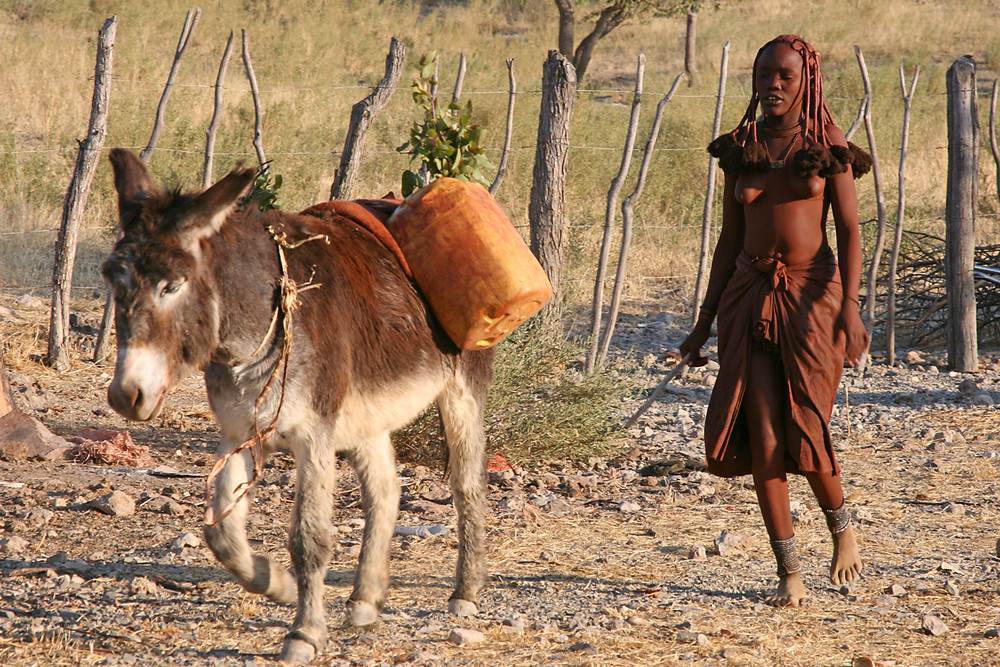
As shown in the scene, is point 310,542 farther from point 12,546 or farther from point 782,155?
point 782,155

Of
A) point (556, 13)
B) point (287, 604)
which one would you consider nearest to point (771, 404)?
point (287, 604)

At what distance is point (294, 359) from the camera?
292 cm

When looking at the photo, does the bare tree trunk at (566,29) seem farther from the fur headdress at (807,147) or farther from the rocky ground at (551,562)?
the fur headdress at (807,147)

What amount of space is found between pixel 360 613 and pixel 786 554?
5.09 feet

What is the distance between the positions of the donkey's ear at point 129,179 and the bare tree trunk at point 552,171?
3750mm

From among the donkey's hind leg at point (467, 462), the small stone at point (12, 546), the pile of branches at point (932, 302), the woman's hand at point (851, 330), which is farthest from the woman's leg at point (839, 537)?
the pile of branches at point (932, 302)

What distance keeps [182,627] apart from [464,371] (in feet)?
4.35

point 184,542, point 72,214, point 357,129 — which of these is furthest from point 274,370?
point 72,214

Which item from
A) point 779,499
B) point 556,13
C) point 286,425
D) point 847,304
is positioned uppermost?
point 556,13

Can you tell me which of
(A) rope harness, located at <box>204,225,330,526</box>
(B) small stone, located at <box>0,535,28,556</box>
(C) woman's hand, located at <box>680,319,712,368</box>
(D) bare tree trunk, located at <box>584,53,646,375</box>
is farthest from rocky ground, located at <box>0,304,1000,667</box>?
(C) woman's hand, located at <box>680,319,712,368</box>

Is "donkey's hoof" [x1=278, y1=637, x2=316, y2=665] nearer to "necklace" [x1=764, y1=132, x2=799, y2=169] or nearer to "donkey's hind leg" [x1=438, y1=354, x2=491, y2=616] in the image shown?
"donkey's hind leg" [x1=438, y1=354, x2=491, y2=616]

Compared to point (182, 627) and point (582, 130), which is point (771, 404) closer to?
point (182, 627)

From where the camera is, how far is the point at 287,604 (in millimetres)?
3375

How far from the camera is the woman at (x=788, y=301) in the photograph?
3391 millimetres
